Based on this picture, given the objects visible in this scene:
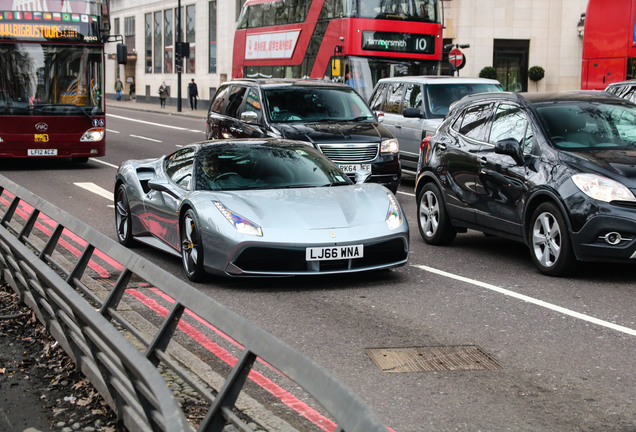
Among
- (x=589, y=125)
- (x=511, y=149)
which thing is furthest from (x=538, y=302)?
(x=589, y=125)

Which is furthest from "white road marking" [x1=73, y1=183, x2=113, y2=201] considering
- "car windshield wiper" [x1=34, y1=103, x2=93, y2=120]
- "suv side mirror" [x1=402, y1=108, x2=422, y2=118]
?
"suv side mirror" [x1=402, y1=108, x2=422, y2=118]

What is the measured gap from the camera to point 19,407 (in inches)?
203

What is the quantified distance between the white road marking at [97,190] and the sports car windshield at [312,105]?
2.92 m

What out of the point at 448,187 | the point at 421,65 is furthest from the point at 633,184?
the point at 421,65

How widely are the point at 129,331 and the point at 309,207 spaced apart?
3755 millimetres

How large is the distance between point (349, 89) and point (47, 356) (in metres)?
10.9

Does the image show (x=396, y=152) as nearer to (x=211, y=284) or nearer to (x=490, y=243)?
(x=490, y=243)

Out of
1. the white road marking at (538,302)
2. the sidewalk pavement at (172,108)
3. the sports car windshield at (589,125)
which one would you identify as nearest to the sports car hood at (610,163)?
the sports car windshield at (589,125)

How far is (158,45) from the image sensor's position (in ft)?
236

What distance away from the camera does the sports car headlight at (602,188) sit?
8.45 m

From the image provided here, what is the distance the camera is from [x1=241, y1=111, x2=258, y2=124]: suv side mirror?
15477 mm

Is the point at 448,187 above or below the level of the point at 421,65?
below

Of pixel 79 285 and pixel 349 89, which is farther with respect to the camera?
pixel 349 89

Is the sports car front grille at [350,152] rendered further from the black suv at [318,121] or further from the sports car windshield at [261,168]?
the sports car windshield at [261,168]
